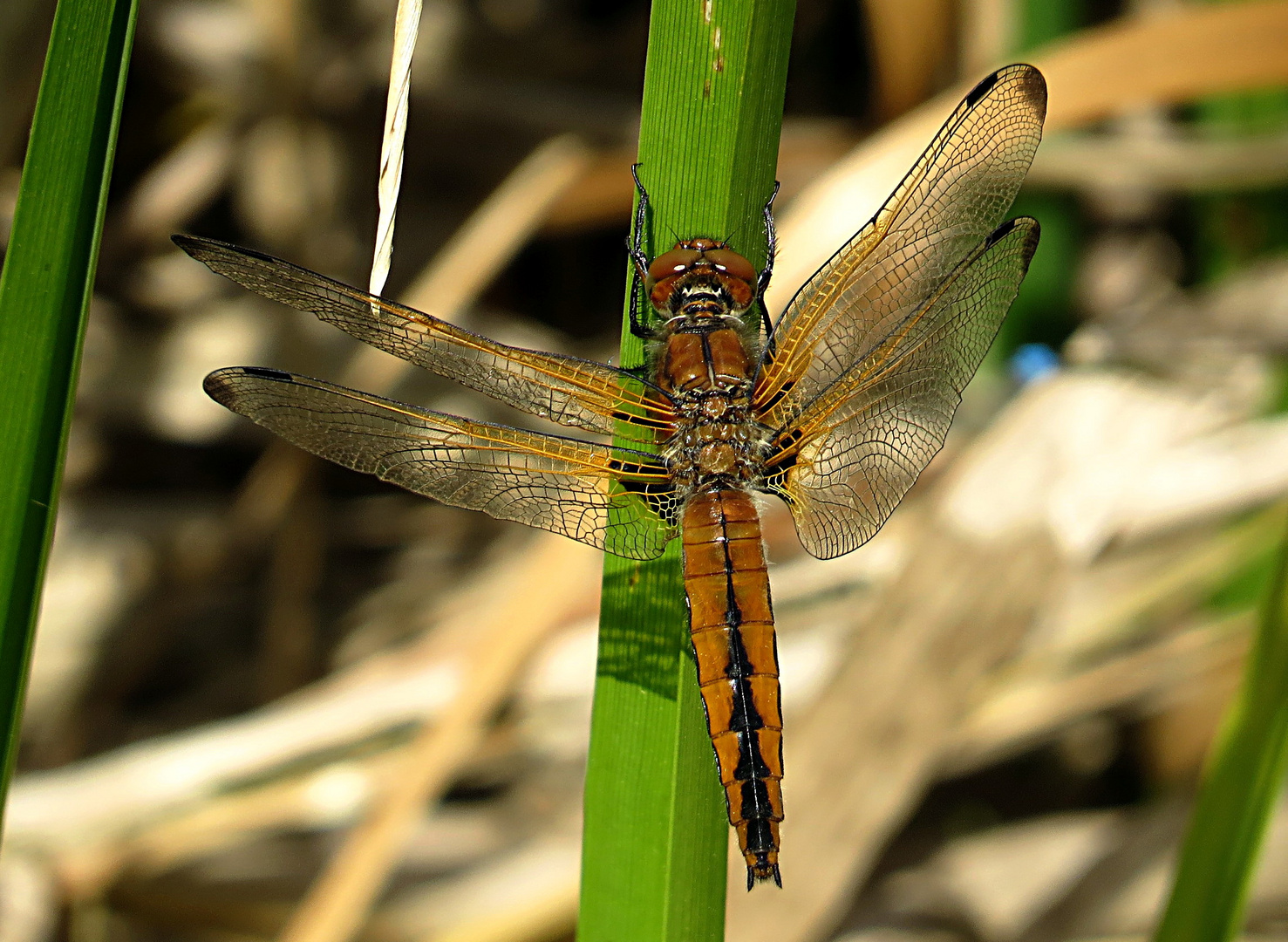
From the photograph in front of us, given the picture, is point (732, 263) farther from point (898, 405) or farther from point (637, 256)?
point (898, 405)

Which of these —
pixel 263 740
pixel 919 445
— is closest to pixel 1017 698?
pixel 919 445

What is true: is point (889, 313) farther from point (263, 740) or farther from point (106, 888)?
point (106, 888)

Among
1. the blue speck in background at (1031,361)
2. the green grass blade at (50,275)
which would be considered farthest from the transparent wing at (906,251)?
the blue speck in background at (1031,361)

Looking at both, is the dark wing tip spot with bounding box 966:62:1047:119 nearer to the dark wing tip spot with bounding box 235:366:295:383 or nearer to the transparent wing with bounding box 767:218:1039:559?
the transparent wing with bounding box 767:218:1039:559

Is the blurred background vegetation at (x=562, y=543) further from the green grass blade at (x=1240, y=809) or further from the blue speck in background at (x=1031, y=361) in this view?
the green grass blade at (x=1240, y=809)

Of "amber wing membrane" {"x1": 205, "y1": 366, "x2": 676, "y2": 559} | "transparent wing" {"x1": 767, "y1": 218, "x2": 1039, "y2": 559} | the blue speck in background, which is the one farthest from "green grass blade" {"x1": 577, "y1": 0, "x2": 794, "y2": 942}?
the blue speck in background

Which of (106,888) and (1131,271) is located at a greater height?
(1131,271)

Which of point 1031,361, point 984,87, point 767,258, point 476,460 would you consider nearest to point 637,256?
point 767,258
